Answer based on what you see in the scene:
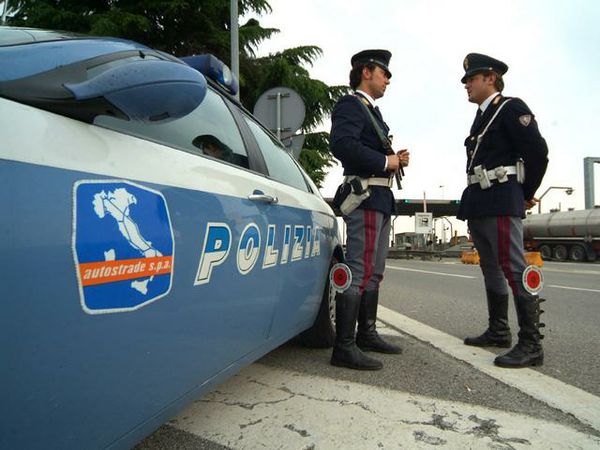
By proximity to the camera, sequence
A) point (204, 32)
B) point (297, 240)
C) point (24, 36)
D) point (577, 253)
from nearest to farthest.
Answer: point (24, 36) → point (297, 240) → point (204, 32) → point (577, 253)

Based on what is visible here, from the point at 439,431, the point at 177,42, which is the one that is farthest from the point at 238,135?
the point at 177,42

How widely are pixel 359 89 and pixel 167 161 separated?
2.08m

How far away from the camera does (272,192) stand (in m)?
2.21

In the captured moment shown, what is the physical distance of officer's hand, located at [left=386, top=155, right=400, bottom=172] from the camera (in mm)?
2984

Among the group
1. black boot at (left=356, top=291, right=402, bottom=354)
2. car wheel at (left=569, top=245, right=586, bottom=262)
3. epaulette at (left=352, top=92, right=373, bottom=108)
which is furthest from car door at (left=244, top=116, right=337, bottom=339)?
car wheel at (left=569, top=245, right=586, bottom=262)

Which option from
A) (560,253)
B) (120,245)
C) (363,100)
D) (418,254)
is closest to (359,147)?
(363,100)

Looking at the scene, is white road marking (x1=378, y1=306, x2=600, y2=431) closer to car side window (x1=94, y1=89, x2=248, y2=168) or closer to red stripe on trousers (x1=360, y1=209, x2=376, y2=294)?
red stripe on trousers (x1=360, y1=209, x2=376, y2=294)

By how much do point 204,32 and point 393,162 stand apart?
36.0 feet

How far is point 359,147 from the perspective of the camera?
9.50ft

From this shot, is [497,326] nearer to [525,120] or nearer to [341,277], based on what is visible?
[341,277]

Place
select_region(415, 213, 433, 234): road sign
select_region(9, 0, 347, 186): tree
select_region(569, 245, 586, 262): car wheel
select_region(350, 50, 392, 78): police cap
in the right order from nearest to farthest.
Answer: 1. select_region(350, 50, 392, 78): police cap
2. select_region(9, 0, 347, 186): tree
3. select_region(415, 213, 433, 234): road sign
4. select_region(569, 245, 586, 262): car wheel

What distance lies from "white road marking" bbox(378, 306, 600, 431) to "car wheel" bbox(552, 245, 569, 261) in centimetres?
2611

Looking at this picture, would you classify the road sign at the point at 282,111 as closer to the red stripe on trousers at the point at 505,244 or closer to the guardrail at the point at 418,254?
the red stripe on trousers at the point at 505,244

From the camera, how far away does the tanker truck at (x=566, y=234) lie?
987 inches
